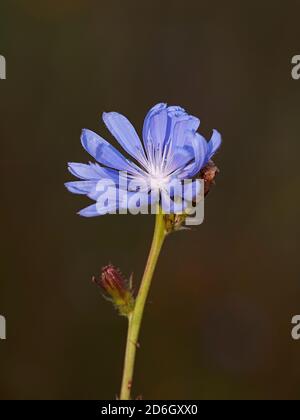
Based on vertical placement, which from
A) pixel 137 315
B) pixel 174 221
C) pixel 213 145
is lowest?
pixel 137 315

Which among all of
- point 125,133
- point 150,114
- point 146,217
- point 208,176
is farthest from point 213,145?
point 146,217

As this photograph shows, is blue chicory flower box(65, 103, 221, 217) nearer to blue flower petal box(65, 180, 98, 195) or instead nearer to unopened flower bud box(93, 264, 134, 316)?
blue flower petal box(65, 180, 98, 195)

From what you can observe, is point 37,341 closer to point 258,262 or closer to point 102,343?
point 102,343

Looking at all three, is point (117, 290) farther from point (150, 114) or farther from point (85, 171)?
point (150, 114)

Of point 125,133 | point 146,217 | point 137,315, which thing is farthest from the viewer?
point 146,217

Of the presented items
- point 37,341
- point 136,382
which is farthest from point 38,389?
point 136,382

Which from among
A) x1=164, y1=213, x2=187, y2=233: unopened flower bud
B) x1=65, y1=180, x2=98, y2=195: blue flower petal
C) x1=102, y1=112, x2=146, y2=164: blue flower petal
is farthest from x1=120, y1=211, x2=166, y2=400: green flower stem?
x1=102, y1=112, x2=146, y2=164: blue flower petal
